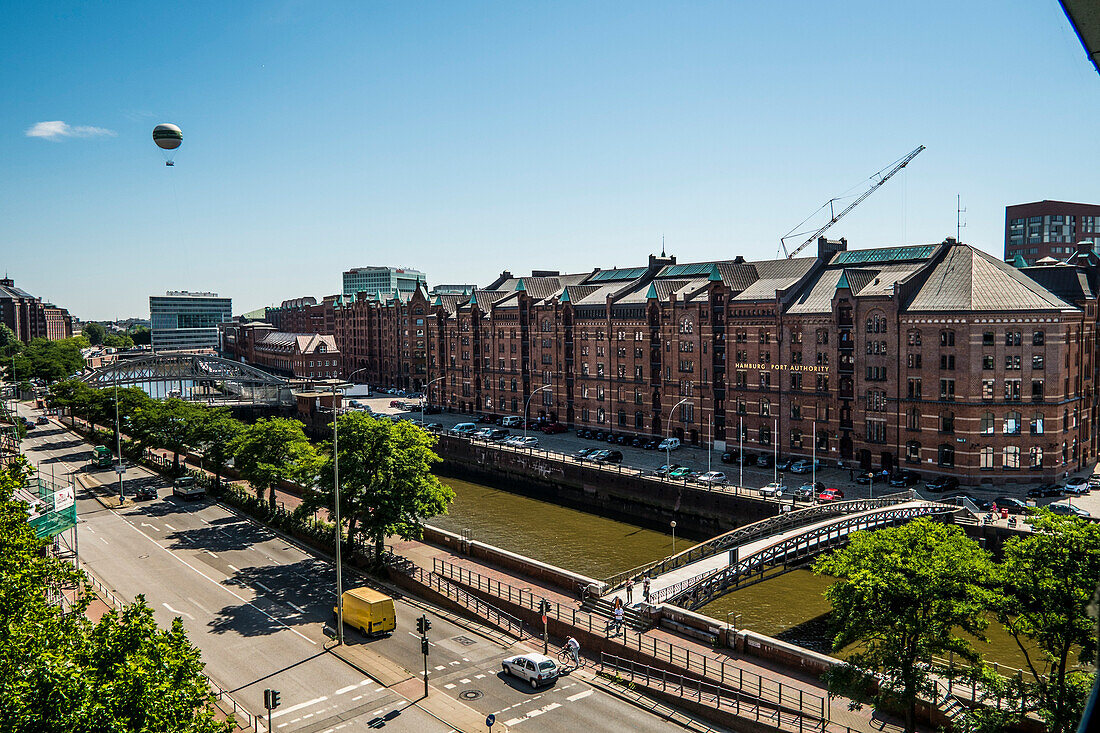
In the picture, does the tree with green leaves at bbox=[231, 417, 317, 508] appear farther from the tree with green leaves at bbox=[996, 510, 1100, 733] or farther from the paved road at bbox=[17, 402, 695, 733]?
the tree with green leaves at bbox=[996, 510, 1100, 733]

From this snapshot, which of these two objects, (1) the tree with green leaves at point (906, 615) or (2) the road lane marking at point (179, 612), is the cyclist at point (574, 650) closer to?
(1) the tree with green leaves at point (906, 615)

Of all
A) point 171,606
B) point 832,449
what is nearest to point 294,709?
point 171,606

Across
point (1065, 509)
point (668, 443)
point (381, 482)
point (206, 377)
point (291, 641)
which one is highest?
point (381, 482)

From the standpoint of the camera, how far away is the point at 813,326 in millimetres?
85125

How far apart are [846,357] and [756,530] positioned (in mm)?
31418

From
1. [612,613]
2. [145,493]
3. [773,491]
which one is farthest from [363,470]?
[773,491]

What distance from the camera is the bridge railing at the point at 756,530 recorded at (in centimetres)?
5168

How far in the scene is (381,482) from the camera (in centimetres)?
5050

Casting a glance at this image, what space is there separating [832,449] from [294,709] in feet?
212

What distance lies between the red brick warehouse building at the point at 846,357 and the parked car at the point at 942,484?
153 centimetres

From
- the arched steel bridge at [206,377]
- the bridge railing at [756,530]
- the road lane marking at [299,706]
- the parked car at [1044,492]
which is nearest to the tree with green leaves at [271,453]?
the bridge railing at [756,530]

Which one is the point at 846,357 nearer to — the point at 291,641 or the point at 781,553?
the point at 781,553

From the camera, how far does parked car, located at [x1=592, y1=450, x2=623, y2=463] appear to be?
86750mm

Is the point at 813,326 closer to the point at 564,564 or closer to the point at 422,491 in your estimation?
the point at 564,564
